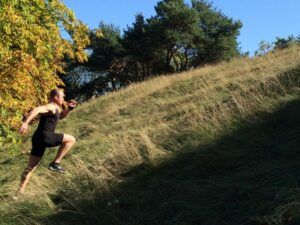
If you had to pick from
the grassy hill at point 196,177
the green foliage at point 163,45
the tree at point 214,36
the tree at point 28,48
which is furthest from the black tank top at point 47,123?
the tree at point 214,36

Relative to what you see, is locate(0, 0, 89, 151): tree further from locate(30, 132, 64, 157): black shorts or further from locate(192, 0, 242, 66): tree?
locate(192, 0, 242, 66): tree

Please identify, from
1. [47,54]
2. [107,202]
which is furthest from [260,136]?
[47,54]

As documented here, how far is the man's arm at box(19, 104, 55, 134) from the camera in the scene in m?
6.75

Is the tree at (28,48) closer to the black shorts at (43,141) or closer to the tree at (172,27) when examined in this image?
the black shorts at (43,141)

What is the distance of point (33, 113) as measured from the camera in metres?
7.06

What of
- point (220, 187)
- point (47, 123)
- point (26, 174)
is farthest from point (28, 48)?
point (220, 187)

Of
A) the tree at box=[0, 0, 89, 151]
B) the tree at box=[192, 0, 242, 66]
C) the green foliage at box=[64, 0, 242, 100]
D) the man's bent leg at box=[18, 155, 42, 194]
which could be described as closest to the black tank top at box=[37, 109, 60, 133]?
the man's bent leg at box=[18, 155, 42, 194]

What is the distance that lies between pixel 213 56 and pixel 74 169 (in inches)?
1449

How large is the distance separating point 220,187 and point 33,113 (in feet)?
9.75

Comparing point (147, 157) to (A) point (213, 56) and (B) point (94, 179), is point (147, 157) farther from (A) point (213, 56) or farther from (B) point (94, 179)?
(A) point (213, 56)

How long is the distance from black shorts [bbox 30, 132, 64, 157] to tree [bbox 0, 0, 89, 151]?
137 centimetres

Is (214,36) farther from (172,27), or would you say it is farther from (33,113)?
(33,113)

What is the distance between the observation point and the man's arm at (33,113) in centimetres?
675

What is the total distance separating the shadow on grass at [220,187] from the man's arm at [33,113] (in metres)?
1.28
